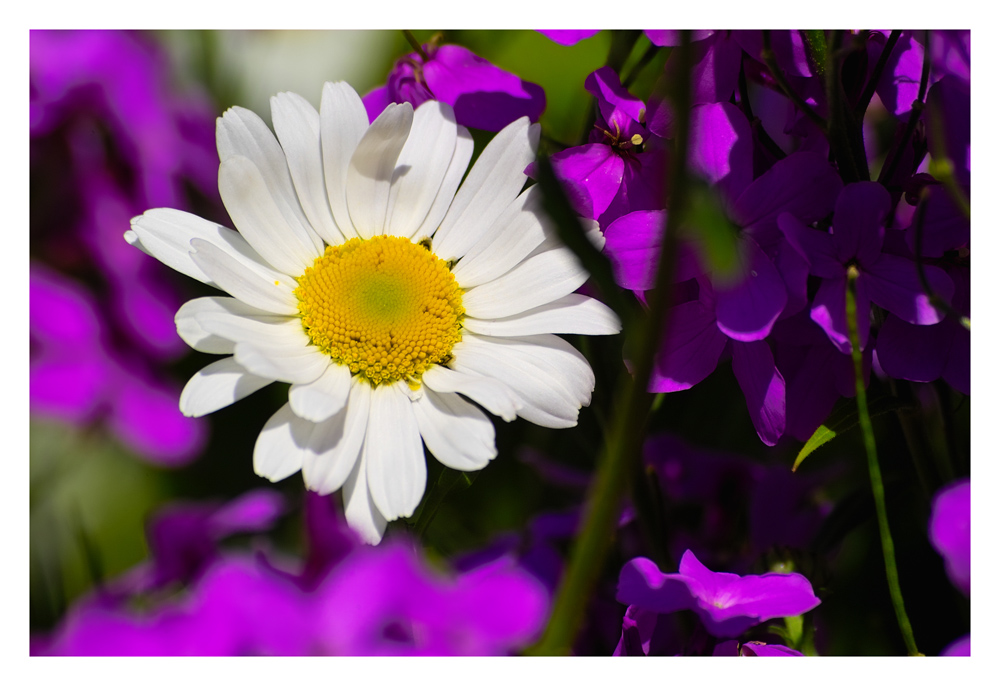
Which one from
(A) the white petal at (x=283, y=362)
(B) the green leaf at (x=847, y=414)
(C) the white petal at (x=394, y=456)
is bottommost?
(C) the white petal at (x=394, y=456)

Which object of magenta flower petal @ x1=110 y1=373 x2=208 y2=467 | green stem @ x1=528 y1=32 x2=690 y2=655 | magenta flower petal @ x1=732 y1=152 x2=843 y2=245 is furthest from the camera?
magenta flower petal @ x1=110 y1=373 x2=208 y2=467

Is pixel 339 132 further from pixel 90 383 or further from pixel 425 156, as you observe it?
pixel 90 383

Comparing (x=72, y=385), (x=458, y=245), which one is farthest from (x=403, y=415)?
(x=72, y=385)

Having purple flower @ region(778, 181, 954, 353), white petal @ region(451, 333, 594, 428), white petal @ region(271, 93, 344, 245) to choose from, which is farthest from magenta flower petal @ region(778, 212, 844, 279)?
white petal @ region(271, 93, 344, 245)

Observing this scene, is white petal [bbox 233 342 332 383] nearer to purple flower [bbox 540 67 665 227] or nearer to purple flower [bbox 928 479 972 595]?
purple flower [bbox 540 67 665 227]

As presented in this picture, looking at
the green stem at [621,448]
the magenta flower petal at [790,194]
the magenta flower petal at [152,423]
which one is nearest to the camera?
the green stem at [621,448]

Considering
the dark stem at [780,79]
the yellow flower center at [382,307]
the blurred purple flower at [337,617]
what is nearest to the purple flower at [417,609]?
the blurred purple flower at [337,617]

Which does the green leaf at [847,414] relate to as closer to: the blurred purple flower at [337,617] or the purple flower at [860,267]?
the purple flower at [860,267]
